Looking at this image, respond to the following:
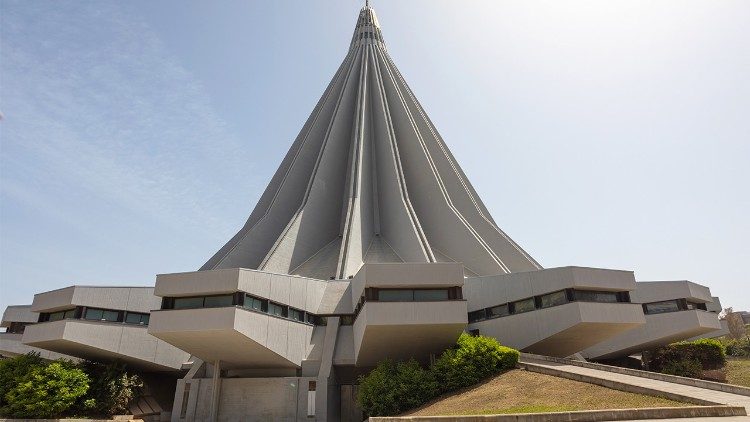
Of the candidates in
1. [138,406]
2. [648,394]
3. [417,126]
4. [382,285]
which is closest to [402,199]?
[417,126]

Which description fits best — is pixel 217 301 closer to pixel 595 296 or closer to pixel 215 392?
pixel 215 392

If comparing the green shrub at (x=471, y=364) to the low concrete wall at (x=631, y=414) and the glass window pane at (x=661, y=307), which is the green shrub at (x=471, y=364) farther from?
the glass window pane at (x=661, y=307)

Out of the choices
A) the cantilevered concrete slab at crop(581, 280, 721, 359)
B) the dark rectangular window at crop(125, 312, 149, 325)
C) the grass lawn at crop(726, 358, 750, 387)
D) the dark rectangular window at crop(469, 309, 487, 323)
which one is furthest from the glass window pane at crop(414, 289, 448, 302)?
the grass lawn at crop(726, 358, 750, 387)

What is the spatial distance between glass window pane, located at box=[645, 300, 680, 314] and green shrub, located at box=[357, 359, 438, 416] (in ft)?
60.4

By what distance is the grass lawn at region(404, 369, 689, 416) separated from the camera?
13.4 meters

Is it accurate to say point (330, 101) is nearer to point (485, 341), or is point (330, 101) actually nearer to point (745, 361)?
point (485, 341)

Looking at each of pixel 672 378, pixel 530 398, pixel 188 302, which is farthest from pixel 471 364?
pixel 188 302

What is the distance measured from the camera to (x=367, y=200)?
39875 mm

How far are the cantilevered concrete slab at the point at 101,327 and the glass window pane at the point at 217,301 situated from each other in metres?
7.11

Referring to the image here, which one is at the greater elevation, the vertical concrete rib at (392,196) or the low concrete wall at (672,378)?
the vertical concrete rib at (392,196)

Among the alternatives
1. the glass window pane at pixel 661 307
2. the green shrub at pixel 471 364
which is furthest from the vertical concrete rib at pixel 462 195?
the green shrub at pixel 471 364

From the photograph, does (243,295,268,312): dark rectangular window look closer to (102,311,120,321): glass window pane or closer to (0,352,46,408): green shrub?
(102,311,120,321): glass window pane

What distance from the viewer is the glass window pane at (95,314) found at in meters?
24.5

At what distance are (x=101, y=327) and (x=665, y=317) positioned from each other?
32.7m
